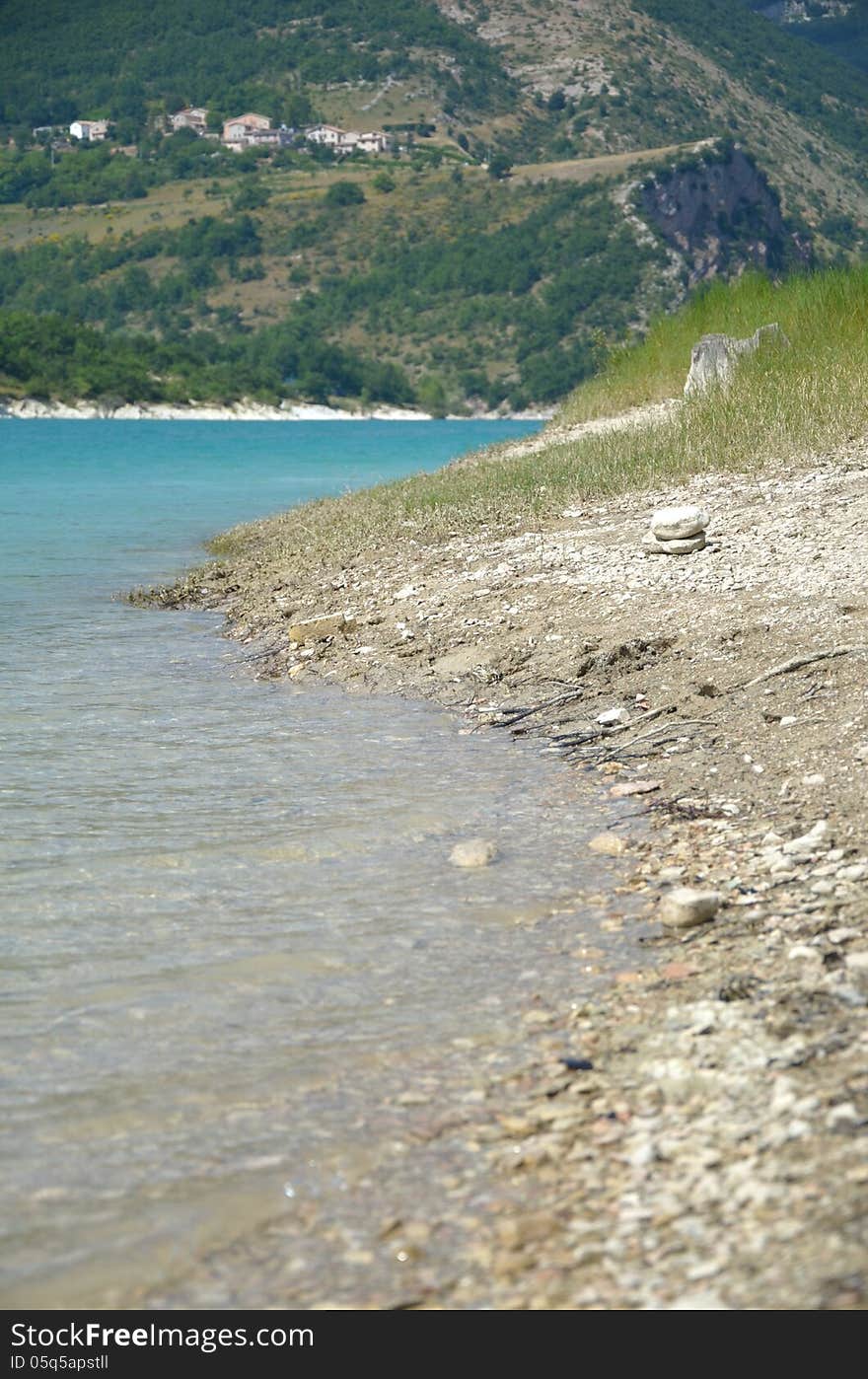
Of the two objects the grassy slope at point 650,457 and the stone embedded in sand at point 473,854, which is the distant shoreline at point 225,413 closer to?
the grassy slope at point 650,457

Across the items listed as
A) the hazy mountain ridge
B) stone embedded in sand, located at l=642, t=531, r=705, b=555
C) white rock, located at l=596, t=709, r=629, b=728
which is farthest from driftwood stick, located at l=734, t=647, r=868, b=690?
the hazy mountain ridge

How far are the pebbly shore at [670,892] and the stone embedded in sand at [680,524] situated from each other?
7.6 inches

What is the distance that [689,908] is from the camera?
5.83 m

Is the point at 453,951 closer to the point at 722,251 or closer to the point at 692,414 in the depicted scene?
the point at 692,414

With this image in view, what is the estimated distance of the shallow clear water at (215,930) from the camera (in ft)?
13.8

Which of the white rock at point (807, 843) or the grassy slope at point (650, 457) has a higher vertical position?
the white rock at point (807, 843)

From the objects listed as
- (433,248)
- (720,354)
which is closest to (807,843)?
(720,354)

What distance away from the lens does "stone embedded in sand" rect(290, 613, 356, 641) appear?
12.6 meters

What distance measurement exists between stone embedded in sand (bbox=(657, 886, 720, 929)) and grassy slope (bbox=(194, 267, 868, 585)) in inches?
362

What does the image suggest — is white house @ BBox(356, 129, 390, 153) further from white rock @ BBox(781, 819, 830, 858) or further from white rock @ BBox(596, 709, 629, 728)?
white rock @ BBox(781, 819, 830, 858)

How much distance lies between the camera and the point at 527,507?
15414 mm

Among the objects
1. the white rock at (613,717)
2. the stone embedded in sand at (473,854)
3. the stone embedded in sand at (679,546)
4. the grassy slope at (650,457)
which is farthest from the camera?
the grassy slope at (650,457)

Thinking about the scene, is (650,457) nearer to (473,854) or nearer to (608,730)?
(608,730)

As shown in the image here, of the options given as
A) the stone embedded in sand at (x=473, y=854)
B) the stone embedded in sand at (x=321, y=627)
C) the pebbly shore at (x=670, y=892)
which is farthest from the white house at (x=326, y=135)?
the stone embedded in sand at (x=473, y=854)
